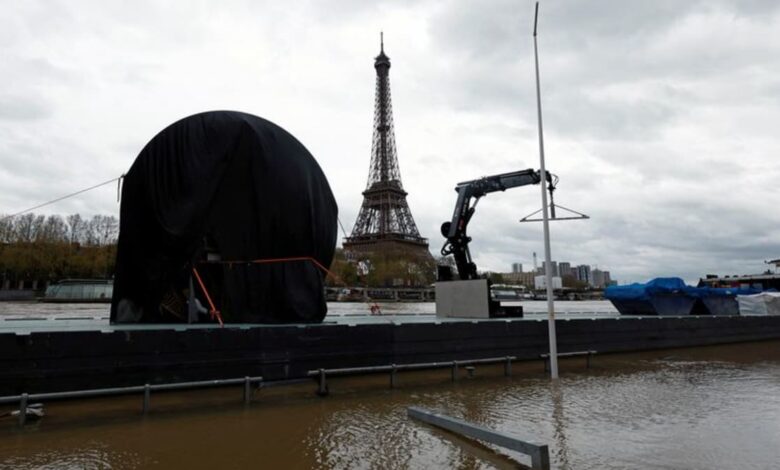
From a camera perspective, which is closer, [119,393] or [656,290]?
[119,393]

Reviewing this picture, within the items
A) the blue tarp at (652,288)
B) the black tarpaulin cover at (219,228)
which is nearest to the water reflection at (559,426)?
the black tarpaulin cover at (219,228)

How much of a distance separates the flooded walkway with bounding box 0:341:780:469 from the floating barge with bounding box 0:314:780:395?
0.50 meters

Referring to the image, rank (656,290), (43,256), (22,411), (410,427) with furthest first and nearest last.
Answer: (43,256) → (656,290) → (410,427) → (22,411)

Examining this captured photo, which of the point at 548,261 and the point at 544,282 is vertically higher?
the point at 544,282

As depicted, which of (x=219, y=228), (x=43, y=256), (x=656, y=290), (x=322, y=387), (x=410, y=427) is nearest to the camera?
(x=410, y=427)

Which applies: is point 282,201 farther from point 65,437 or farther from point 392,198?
point 392,198

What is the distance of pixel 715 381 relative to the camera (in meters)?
12.8

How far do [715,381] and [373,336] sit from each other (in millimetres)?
8836

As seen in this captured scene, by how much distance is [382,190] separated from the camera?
321 ft

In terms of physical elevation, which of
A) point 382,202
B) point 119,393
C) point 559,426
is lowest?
point 559,426

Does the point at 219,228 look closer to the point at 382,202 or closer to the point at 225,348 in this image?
the point at 225,348

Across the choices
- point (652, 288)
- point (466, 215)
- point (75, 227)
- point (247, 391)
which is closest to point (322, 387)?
point (247, 391)

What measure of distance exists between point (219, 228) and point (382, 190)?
85.9 m

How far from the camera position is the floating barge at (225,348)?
8578 mm
